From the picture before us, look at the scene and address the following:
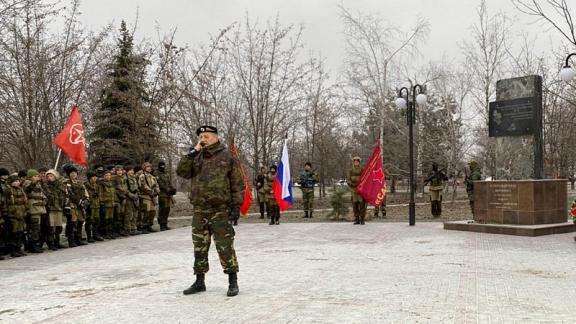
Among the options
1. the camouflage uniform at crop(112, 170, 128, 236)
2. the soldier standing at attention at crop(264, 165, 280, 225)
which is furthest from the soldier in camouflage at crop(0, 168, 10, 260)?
the soldier standing at attention at crop(264, 165, 280, 225)

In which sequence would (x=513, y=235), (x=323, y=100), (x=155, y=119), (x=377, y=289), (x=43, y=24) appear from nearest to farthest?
(x=377, y=289) → (x=513, y=235) → (x=43, y=24) → (x=155, y=119) → (x=323, y=100)

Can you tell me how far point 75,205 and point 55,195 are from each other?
66 centimetres

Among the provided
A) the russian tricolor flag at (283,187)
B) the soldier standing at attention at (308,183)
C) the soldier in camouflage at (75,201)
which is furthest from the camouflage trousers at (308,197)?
the soldier in camouflage at (75,201)

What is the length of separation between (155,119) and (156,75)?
70.3 inches

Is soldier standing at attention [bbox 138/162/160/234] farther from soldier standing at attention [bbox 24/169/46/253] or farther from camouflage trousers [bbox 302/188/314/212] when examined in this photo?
camouflage trousers [bbox 302/188/314/212]

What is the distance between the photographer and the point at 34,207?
11.6 m

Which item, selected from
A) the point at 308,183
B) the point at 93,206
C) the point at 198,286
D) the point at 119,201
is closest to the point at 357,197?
the point at 308,183

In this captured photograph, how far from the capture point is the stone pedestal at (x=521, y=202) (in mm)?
12914

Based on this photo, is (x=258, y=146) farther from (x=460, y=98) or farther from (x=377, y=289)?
(x=377, y=289)

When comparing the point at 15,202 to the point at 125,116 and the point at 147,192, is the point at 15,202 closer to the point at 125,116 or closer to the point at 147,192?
the point at 147,192

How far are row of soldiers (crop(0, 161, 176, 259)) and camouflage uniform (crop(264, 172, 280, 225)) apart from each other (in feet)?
10.7

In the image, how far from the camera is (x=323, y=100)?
33.2m

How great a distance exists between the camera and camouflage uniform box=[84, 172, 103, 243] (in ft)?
44.5

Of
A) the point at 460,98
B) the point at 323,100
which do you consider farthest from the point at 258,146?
the point at 460,98
